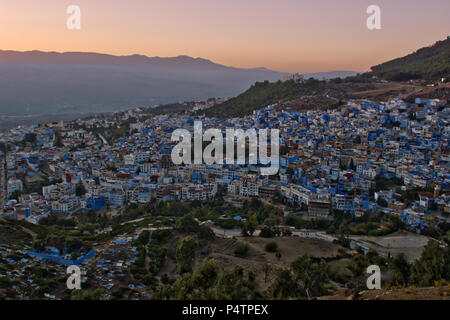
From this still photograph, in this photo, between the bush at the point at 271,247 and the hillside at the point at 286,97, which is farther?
the hillside at the point at 286,97

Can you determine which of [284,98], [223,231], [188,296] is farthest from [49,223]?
[284,98]

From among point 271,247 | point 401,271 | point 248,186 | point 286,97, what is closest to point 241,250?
point 271,247

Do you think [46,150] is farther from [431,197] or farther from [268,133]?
[431,197]

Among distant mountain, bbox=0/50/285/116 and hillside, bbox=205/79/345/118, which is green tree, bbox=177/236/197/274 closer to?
hillside, bbox=205/79/345/118

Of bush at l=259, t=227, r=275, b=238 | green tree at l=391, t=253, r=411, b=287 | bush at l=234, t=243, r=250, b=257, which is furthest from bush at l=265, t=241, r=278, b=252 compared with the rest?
green tree at l=391, t=253, r=411, b=287

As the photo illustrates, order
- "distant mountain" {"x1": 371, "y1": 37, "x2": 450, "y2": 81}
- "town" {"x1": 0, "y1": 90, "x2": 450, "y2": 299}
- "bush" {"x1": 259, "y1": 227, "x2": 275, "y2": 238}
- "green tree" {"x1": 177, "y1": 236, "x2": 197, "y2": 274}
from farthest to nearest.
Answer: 1. "distant mountain" {"x1": 371, "y1": 37, "x2": 450, "y2": 81}
2. "bush" {"x1": 259, "y1": 227, "x2": 275, "y2": 238}
3. "town" {"x1": 0, "y1": 90, "x2": 450, "y2": 299}
4. "green tree" {"x1": 177, "y1": 236, "x2": 197, "y2": 274}

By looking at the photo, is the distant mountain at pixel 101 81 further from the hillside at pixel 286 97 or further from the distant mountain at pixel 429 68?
the distant mountain at pixel 429 68

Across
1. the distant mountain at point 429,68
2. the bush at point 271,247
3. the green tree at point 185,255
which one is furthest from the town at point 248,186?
the distant mountain at point 429,68

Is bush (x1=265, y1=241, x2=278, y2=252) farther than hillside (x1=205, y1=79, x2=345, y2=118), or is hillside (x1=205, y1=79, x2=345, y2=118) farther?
hillside (x1=205, y1=79, x2=345, y2=118)
